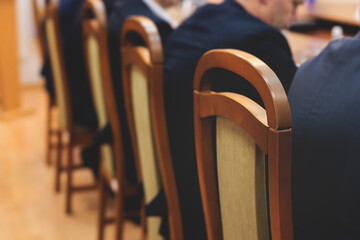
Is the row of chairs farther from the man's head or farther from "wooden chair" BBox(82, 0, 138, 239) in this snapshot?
Result: the man's head

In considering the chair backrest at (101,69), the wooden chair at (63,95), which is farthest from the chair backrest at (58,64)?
the chair backrest at (101,69)

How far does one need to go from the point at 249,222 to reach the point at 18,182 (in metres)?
2.27

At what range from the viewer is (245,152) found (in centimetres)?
77

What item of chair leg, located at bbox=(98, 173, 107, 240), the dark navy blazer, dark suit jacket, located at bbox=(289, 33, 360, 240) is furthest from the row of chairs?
chair leg, located at bbox=(98, 173, 107, 240)

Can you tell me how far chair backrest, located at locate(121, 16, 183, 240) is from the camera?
3.92ft

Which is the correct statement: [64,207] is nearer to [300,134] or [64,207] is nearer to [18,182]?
[18,182]

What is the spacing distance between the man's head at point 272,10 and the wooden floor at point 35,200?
3.81 ft

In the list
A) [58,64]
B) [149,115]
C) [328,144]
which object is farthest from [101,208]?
[328,144]

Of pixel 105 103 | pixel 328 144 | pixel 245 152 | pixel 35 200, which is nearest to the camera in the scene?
pixel 245 152

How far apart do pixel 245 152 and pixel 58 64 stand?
5.33 feet

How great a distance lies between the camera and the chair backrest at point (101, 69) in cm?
167

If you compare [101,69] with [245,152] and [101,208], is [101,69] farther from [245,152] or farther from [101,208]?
[245,152]

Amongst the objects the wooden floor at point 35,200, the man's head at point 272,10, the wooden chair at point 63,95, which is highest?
the man's head at point 272,10

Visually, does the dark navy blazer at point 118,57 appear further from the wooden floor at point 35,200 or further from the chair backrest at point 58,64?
the wooden floor at point 35,200
